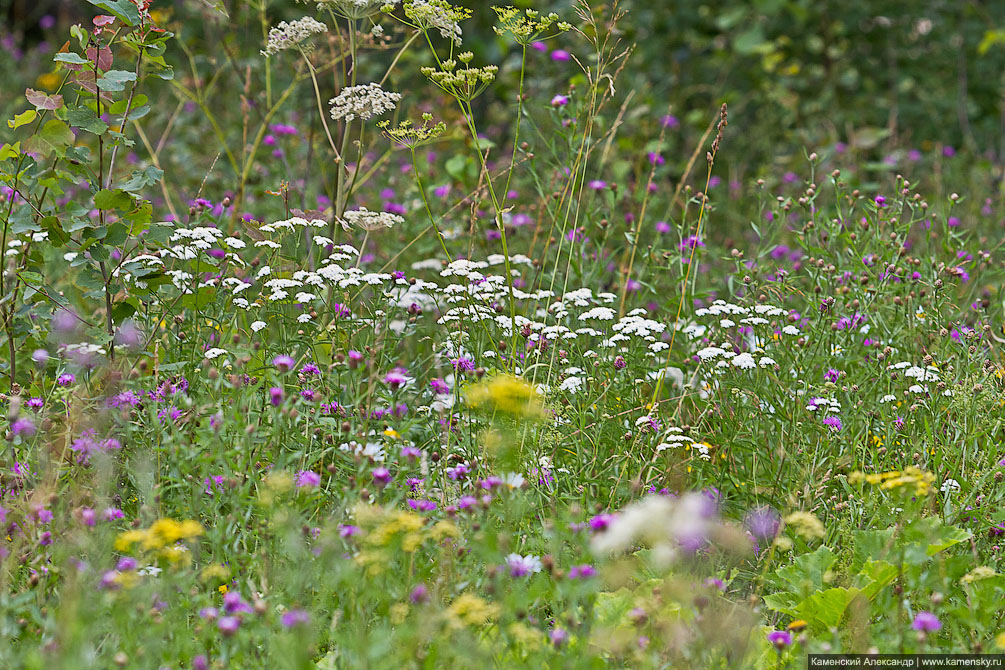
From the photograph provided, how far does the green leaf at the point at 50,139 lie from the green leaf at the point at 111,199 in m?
0.13

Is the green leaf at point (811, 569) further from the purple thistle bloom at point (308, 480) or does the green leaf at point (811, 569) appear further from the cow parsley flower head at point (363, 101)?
the cow parsley flower head at point (363, 101)

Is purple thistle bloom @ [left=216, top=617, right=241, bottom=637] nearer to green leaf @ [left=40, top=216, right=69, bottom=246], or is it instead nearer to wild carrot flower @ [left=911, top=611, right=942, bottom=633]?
wild carrot flower @ [left=911, top=611, right=942, bottom=633]

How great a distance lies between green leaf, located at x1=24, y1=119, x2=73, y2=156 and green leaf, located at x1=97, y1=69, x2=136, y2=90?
0.47ft

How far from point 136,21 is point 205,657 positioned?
1.57 m

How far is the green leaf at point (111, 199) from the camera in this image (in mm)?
2457

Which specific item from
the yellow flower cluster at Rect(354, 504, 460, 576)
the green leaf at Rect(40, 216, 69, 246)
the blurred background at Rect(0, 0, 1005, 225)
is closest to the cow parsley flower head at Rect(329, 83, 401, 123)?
the green leaf at Rect(40, 216, 69, 246)

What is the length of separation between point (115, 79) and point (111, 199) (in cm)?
29

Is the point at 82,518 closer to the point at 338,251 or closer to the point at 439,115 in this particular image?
the point at 338,251

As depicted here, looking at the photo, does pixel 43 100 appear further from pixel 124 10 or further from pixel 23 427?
pixel 23 427

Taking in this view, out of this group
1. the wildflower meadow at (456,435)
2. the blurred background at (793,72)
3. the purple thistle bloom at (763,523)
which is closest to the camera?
the wildflower meadow at (456,435)

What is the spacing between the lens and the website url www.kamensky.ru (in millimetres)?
1577

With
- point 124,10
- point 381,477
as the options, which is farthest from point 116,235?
point 381,477

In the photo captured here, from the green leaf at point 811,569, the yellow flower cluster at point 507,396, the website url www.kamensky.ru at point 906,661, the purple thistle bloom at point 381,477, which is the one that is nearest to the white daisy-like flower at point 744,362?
the green leaf at point 811,569

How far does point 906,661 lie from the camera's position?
1.63 meters
